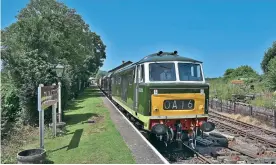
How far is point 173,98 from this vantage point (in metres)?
11.0

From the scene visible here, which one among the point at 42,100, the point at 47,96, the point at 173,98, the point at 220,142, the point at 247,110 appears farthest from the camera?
the point at 247,110

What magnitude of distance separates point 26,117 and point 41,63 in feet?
8.69

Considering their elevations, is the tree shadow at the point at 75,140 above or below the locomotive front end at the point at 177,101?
below

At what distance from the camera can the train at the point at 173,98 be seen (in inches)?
426

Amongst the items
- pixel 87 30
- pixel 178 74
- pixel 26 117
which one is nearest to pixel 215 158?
pixel 178 74

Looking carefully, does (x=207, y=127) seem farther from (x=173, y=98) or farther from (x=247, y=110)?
(x=247, y=110)

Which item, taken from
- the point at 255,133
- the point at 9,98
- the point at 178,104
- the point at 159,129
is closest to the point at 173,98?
the point at 178,104

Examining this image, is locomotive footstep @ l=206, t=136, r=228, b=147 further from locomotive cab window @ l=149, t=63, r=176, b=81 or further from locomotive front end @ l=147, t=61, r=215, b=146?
locomotive cab window @ l=149, t=63, r=176, b=81

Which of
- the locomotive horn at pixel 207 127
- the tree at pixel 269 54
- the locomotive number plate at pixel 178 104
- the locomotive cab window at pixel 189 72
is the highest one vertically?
the tree at pixel 269 54

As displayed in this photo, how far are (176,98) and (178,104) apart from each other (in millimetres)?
244

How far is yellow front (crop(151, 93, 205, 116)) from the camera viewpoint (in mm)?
10820

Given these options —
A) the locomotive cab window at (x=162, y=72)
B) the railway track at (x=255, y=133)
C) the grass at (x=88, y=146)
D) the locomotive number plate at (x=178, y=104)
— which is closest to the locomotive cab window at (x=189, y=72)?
the locomotive cab window at (x=162, y=72)

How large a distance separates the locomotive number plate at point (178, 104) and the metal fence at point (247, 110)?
9.23 metres

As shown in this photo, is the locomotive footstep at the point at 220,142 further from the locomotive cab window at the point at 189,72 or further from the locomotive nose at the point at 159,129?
the locomotive nose at the point at 159,129
